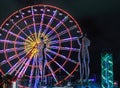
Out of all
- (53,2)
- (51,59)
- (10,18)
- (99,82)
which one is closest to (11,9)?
(10,18)

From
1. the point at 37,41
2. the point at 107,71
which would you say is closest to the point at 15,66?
the point at 37,41

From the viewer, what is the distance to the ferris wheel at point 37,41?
60.9 feet

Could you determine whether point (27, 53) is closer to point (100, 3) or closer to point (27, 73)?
point (27, 73)

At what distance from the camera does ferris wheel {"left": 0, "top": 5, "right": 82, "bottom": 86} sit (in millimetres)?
18562

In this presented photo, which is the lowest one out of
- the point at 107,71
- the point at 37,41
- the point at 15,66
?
the point at 107,71

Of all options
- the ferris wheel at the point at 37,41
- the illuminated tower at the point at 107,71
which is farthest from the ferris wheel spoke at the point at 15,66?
the illuminated tower at the point at 107,71

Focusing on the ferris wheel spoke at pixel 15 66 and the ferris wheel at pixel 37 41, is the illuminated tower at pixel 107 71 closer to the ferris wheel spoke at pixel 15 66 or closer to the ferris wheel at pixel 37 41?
the ferris wheel at pixel 37 41

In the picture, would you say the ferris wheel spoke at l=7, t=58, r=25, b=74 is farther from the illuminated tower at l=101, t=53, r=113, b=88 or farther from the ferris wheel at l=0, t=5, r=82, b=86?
the illuminated tower at l=101, t=53, r=113, b=88

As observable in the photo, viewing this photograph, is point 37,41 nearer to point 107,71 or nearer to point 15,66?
point 15,66

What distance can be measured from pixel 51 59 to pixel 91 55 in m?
2.21

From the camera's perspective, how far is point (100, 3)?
18.9m

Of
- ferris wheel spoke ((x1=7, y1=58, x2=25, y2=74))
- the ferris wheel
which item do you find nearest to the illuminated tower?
the ferris wheel

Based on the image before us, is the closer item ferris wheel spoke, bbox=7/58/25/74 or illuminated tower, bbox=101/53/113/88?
illuminated tower, bbox=101/53/113/88

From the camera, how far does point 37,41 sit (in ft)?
61.4
